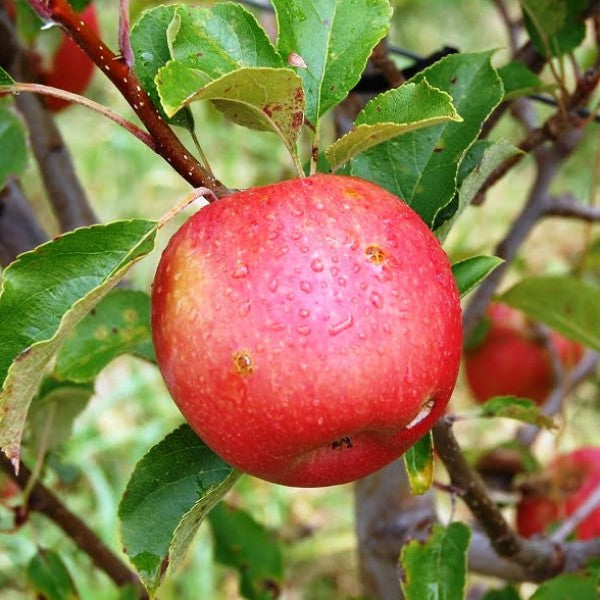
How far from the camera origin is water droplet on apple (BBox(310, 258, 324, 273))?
460 mm

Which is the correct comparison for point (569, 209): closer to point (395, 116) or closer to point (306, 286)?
point (395, 116)

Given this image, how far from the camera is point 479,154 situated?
0.64m

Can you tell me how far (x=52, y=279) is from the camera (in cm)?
50

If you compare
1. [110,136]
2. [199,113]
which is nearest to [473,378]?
[199,113]

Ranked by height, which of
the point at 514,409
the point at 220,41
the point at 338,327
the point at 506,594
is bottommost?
the point at 506,594

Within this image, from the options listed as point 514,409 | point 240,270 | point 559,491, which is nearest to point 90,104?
point 240,270

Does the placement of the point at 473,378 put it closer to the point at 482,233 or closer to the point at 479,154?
the point at 479,154

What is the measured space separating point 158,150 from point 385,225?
0.43ft

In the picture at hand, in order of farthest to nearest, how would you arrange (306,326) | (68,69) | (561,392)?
(561,392) < (68,69) < (306,326)

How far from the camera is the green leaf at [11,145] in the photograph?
0.79 meters

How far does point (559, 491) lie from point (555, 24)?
0.66 metres

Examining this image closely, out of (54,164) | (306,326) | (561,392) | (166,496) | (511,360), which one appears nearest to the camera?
(306,326)

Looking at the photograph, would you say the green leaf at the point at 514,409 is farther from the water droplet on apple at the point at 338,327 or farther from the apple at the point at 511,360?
the apple at the point at 511,360

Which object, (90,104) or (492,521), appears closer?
(90,104)
